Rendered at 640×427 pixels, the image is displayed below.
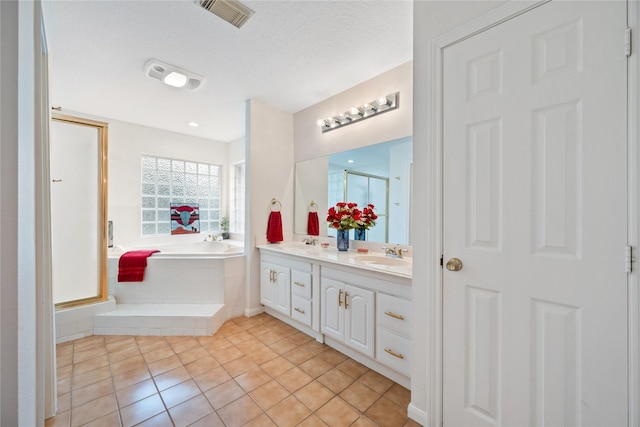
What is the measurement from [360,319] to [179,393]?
4.32ft

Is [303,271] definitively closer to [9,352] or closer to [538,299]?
[538,299]

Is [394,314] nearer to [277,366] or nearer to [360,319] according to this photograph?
[360,319]

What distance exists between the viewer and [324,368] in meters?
1.95

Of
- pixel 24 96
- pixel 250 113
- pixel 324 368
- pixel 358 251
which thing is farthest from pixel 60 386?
pixel 250 113

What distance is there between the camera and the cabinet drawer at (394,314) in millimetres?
1645

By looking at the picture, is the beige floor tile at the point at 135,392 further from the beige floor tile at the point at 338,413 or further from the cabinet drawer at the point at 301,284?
the cabinet drawer at the point at 301,284

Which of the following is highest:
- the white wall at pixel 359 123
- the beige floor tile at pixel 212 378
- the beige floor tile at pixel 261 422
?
the white wall at pixel 359 123

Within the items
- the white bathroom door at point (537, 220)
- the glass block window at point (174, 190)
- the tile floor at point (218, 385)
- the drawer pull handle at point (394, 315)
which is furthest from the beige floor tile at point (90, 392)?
the glass block window at point (174, 190)

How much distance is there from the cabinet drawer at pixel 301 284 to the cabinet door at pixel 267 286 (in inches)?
Result: 15.0

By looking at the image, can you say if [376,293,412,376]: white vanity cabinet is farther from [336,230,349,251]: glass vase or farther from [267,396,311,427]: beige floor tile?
[336,230,349,251]: glass vase

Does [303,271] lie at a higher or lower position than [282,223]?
lower

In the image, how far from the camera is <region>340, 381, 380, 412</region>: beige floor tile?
1.57 meters

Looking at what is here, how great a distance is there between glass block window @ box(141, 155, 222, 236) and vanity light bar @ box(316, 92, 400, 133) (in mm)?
2517

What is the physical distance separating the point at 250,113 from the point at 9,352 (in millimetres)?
2828
